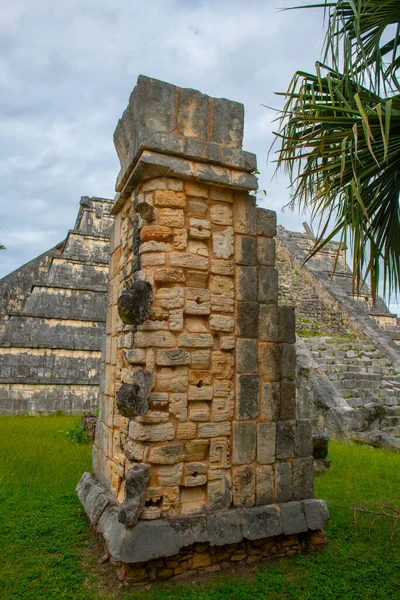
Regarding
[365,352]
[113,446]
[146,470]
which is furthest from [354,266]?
[365,352]

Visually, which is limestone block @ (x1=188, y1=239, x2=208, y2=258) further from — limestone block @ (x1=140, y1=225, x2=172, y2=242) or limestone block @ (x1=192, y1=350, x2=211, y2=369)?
limestone block @ (x1=192, y1=350, x2=211, y2=369)

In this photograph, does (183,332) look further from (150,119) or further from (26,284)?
(26,284)

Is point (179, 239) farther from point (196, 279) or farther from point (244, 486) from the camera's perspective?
point (244, 486)

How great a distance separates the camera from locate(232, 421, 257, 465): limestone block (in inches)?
157

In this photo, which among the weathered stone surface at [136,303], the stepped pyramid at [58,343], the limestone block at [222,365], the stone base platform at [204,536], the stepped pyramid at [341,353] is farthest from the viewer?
the stepped pyramid at [58,343]

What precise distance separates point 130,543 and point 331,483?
376cm

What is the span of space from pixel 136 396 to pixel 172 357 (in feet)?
1.43

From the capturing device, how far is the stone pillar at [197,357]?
3666 mm

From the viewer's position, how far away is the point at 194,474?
3.82m

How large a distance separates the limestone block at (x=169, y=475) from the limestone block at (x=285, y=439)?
1013mm

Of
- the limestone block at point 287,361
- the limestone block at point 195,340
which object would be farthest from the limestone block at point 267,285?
the limestone block at point 195,340

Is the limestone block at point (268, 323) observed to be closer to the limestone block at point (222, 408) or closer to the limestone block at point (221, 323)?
the limestone block at point (221, 323)

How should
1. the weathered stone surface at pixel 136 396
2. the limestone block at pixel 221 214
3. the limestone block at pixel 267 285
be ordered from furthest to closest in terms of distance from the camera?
the limestone block at pixel 267 285, the limestone block at pixel 221 214, the weathered stone surface at pixel 136 396

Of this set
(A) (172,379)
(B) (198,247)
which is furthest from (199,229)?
(A) (172,379)
